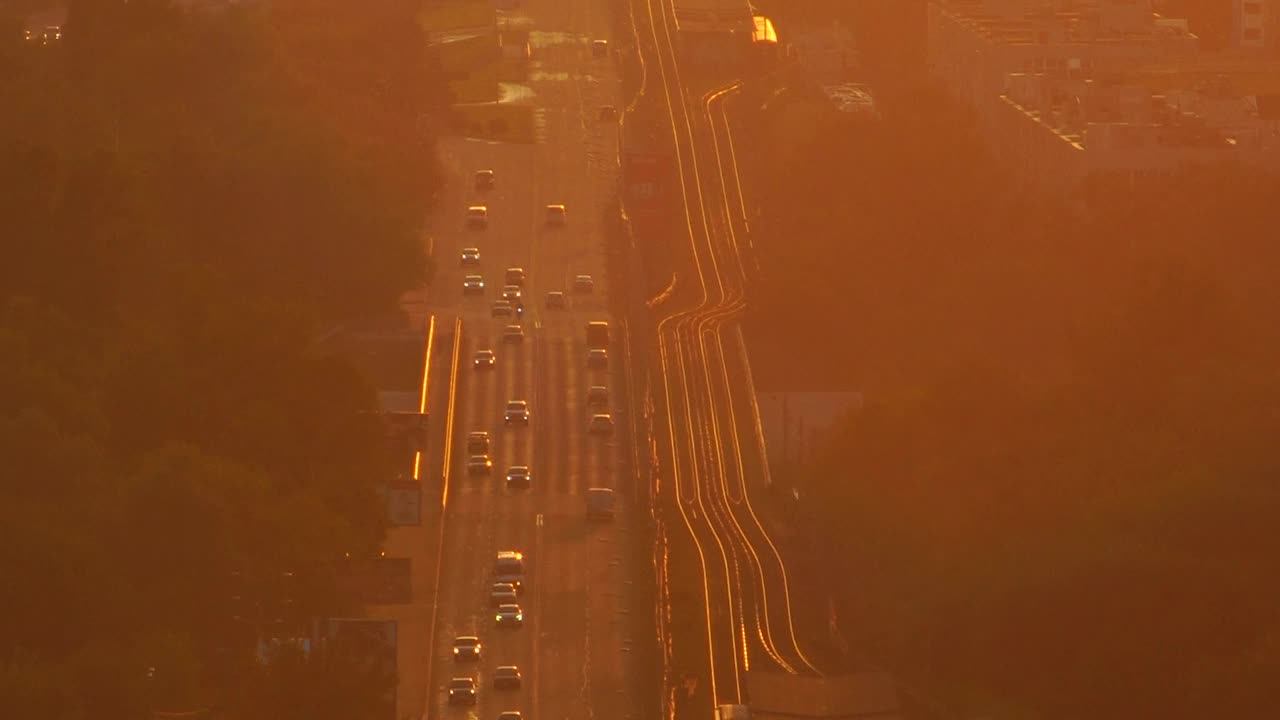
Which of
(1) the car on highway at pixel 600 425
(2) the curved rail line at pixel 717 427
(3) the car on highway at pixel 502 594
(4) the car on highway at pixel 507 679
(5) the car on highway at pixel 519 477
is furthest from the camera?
(1) the car on highway at pixel 600 425

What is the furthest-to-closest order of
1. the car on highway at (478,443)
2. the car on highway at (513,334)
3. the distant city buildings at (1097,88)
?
the distant city buildings at (1097,88) → the car on highway at (513,334) → the car on highway at (478,443)

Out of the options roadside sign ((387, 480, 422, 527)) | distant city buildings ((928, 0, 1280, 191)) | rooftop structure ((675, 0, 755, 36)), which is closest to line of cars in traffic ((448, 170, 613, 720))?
roadside sign ((387, 480, 422, 527))

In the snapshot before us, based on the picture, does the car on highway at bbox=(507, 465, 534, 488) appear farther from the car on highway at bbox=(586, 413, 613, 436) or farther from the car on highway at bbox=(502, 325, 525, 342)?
the car on highway at bbox=(502, 325, 525, 342)

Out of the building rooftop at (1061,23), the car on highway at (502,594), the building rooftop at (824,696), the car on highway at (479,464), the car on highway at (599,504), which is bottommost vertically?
the building rooftop at (824,696)

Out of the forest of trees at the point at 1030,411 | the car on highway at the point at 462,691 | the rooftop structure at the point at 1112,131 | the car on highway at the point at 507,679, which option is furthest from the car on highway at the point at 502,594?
the rooftop structure at the point at 1112,131

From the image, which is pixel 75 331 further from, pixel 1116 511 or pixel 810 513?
pixel 1116 511

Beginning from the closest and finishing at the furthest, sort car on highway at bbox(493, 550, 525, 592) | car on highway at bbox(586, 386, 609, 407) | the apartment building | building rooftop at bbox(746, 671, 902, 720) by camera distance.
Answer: building rooftop at bbox(746, 671, 902, 720) → car on highway at bbox(493, 550, 525, 592) → car on highway at bbox(586, 386, 609, 407) → the apartment building

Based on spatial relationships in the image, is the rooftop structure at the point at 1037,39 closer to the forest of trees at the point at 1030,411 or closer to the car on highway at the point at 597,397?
the forest of trees at the point at 1030,411
